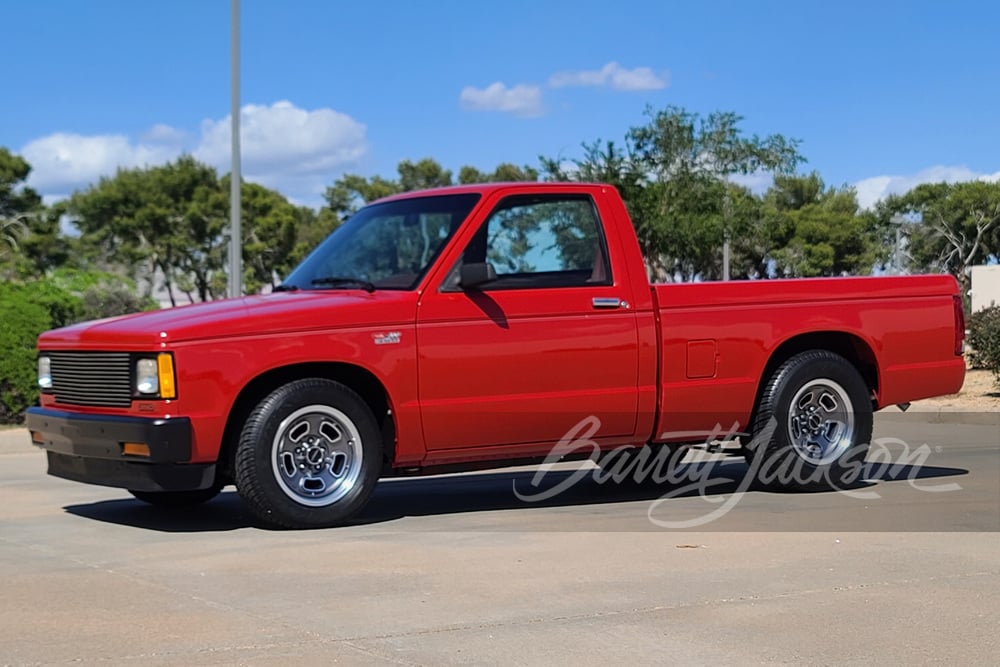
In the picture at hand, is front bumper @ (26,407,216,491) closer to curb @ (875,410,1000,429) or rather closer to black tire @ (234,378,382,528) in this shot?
black tire @ (234,378,382,528)

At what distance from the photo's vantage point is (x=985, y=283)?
51781 mm

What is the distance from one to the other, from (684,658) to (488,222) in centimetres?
430

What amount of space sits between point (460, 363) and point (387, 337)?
48 cm

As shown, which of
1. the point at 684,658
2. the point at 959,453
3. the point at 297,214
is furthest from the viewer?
the point at 297,214

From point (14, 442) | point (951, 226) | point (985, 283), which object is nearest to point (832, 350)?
point (14, 442)

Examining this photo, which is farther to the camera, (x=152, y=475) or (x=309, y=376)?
(x=309, y=376)

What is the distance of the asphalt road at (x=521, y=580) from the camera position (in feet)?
16.9

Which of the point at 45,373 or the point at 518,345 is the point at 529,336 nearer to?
the point at 518,345

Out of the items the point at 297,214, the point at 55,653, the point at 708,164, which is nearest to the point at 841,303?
the point at 55,653

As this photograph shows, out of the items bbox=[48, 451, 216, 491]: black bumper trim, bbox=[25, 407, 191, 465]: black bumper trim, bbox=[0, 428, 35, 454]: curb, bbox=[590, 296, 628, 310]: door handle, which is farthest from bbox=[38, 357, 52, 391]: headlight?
bbox=[0, 428, 35, 454]: curb

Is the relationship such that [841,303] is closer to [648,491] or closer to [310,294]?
[648,491]

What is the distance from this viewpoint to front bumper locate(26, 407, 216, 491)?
25.1ft

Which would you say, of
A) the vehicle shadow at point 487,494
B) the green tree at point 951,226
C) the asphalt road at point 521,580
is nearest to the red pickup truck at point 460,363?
the vehicle shadow at point 487,494

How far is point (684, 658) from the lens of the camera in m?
4.97
